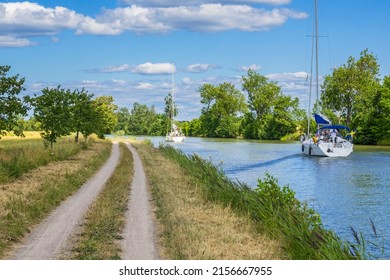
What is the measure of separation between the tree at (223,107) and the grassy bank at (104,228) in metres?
106

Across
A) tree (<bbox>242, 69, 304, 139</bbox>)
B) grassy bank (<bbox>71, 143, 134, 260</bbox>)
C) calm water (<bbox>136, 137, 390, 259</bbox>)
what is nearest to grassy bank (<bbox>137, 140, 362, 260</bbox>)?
grassy bank (<bbox>71, 143, 134, 260</bbox>)

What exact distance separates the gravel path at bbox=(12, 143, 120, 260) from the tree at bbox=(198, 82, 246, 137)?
4187 inches

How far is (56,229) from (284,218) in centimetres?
492

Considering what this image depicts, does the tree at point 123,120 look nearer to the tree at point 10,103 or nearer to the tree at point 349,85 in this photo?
the tree at point 349,85

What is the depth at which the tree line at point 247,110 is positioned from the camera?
36625mm

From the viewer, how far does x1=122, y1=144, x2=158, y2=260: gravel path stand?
35.1 ft

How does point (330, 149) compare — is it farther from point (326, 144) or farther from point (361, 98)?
point (361, 98)

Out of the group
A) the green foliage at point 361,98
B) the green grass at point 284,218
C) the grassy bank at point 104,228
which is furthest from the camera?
the green foliage at point 361,98

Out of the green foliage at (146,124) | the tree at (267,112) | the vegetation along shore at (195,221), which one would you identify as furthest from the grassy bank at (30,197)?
the green foliage at (146,124)

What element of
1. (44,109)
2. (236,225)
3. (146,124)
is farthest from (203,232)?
(146,124)

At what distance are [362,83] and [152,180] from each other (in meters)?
75.7

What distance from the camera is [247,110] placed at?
12181cm

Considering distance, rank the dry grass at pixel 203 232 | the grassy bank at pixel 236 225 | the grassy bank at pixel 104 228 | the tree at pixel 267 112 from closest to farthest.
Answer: the grassy bank at pixel 104 228, the dry grass at pixel 203 232, the grassy bank at pixel 236 225, the tree at pixel 267 112
